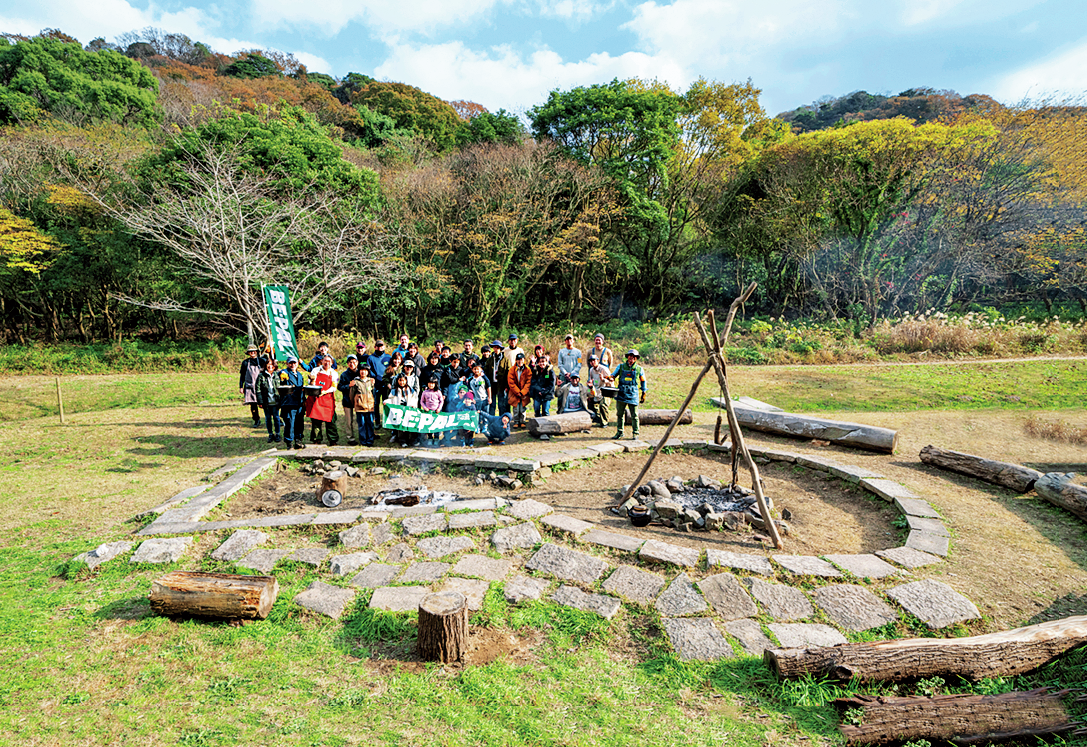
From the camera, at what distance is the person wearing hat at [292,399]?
846 cm

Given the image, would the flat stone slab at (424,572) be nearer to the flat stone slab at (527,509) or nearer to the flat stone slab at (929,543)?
the flat stone slab at (527,509)

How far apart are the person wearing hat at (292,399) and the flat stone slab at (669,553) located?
5.95 m

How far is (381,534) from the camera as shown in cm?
554

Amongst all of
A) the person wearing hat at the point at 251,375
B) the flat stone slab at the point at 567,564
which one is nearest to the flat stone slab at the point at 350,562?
the flat stone slab at the point at 567,564

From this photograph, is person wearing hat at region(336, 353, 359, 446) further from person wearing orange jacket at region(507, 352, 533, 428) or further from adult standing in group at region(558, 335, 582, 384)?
adult standing in group at region(558, 335, 582, 384)

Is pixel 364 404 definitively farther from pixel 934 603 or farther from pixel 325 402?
pixel 934 603

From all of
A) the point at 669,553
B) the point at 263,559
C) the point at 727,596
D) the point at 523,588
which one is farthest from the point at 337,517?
the point at 727,596

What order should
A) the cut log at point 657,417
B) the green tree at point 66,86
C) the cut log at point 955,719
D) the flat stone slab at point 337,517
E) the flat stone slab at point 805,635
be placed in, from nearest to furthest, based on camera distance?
the cut log at point 955,719 < the flat stone slab at point 805,635 < the flat stone slab at point 337,517 < the cut log at point 657,417 < the green tree at point 66,86

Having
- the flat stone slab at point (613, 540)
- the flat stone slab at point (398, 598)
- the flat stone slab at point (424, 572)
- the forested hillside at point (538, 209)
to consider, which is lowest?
the flat stone slab at point (398, 598)

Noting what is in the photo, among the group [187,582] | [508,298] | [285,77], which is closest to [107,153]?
[508,298]

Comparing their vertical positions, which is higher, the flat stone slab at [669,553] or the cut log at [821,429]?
the cut log at [821,429]

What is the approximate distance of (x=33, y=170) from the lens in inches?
719

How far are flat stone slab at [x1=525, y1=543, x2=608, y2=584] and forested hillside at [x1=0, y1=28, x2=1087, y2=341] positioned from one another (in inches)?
462

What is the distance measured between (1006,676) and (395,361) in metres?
8.25
